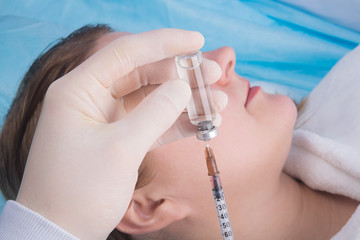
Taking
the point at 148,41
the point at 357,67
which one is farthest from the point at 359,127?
the point at 148,41

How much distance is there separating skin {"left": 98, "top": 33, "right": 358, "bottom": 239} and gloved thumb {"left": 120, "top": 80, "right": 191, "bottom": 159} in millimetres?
240

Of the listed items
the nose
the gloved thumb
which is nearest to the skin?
the nose

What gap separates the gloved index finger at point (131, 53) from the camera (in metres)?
0.95

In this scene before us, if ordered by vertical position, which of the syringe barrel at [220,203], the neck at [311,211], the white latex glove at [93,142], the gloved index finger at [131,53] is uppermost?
the gloved index finger at [131,53]

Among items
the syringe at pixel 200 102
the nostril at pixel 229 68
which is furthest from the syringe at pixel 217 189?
the nostril at pixel 229 68

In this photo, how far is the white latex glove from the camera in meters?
0.88

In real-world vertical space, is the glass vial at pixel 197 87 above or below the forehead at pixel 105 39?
below

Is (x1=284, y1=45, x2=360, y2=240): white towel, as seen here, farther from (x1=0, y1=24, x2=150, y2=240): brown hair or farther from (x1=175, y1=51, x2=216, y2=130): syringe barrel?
(x1=0, y1=24, x2=150, y2=240): brown hair

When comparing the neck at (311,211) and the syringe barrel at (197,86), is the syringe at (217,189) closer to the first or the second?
the syringe barrel at (197,86)

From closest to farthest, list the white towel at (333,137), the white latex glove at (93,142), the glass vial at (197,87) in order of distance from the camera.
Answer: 1. the white latex glove at (93,142)
2. the glass vial at (197,87)
3. the white towel at (333,137)

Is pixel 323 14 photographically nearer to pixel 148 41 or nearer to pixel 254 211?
pixel 254 211

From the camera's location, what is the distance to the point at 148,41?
974 millimetres

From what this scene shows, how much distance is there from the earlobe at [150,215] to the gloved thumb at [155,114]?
0.34m

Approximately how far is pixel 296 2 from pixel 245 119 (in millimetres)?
853
